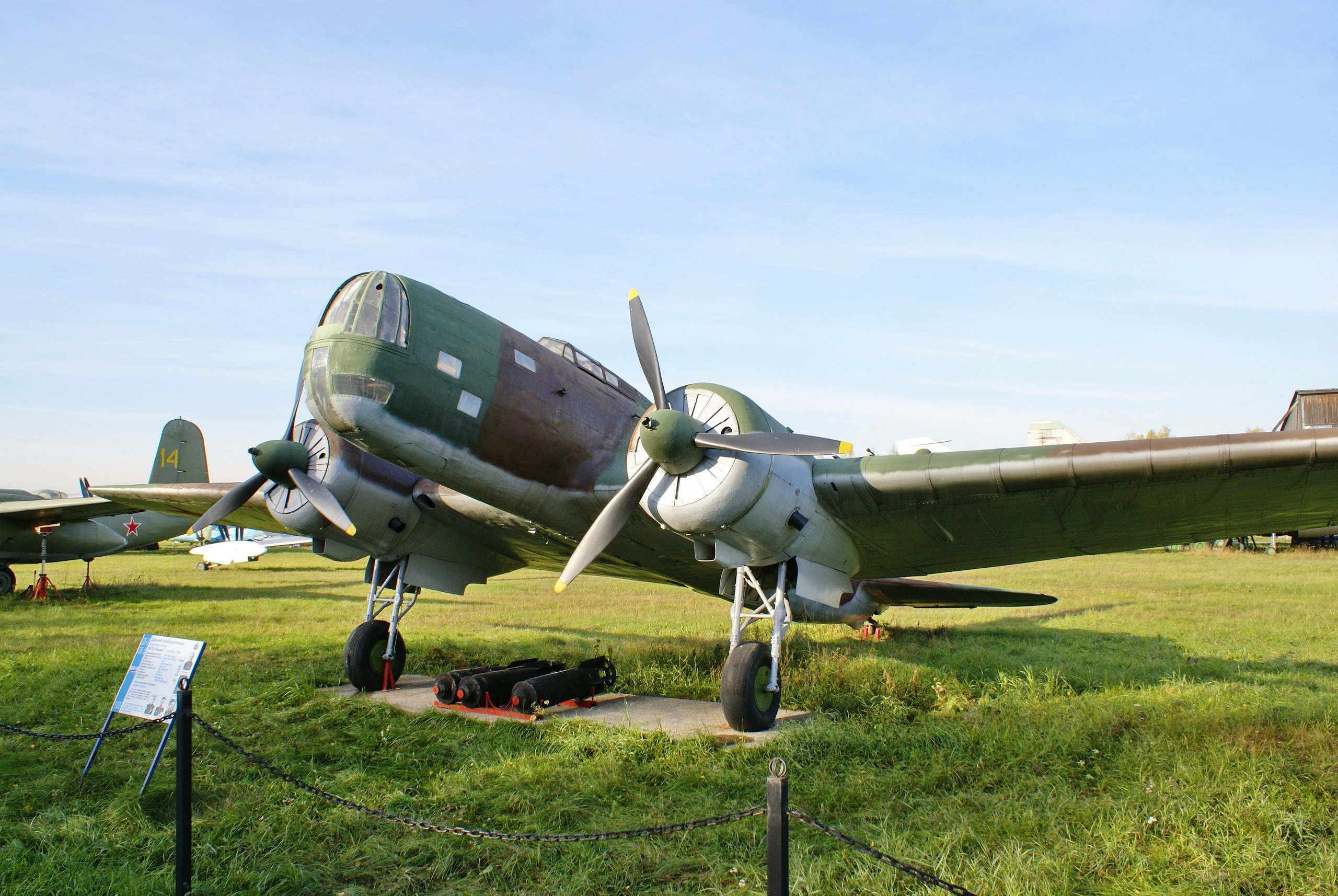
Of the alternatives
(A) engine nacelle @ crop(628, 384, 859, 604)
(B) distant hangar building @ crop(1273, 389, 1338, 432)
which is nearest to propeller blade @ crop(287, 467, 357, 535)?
(A) engine nacelle @ crop(628, 384, 859, 604)

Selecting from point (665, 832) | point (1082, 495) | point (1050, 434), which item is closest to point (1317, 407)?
point (1050, 434)

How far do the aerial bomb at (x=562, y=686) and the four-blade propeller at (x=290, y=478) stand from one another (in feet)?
10.0

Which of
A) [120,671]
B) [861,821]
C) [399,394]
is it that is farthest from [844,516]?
[120,671]

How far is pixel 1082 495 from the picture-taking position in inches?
315

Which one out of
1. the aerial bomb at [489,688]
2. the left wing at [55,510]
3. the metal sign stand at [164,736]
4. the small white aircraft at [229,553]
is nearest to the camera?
the metal sign stand at [164,736]

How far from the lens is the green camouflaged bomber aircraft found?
298 inches

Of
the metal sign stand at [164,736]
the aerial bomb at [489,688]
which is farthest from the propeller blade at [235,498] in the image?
the metal sign stand at [164,736]

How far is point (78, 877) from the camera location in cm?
464

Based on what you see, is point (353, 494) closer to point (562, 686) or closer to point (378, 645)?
point (378, 645)

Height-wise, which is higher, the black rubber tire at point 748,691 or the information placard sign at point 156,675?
the information placard sign at point 156,675

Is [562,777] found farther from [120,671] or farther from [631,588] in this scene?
[631,588]

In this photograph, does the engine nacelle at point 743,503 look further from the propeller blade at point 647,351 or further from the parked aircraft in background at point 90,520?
the parked aircraft in background at point 90,520

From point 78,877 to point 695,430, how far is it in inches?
218

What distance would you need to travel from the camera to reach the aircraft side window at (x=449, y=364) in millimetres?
8055
